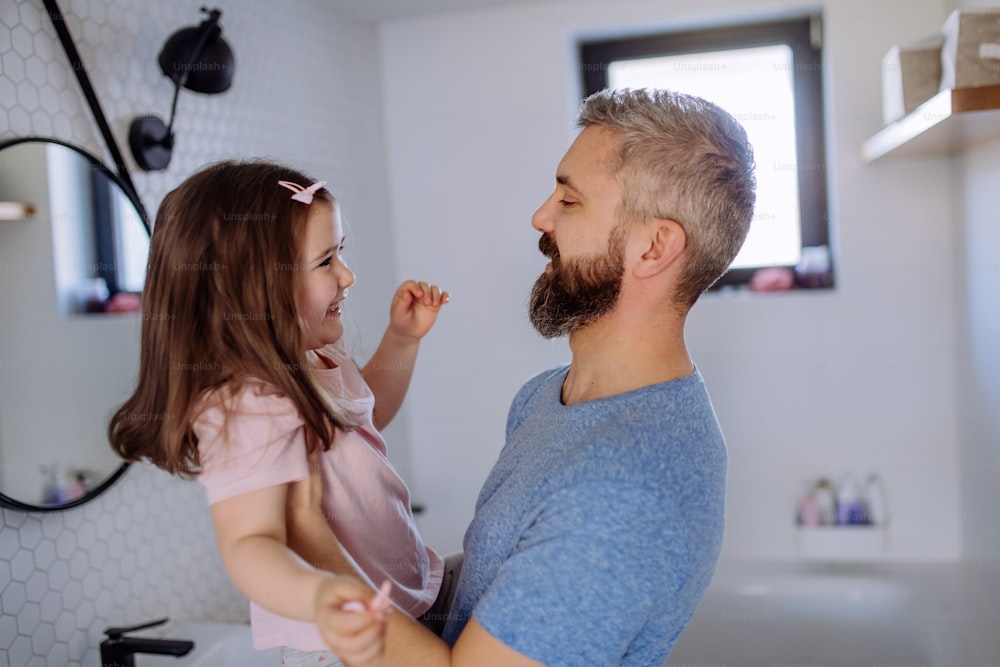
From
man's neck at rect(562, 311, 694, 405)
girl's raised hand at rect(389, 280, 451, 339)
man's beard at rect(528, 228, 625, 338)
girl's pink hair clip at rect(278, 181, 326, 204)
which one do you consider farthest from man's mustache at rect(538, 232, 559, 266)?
girl's pink hair clip at rect(278, 181, 326, 204)

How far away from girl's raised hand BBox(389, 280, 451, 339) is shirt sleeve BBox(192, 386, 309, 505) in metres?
Result: 0.40

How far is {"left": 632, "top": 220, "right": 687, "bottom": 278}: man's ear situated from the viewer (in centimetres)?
117

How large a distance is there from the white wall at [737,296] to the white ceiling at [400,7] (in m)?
0.05

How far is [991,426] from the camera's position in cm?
219

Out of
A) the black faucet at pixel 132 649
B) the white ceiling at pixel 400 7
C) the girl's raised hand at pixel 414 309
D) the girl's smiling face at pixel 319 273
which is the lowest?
the black faucet at pixel 132 649

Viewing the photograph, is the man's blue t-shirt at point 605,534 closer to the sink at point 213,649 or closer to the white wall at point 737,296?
the sink at point 213,649

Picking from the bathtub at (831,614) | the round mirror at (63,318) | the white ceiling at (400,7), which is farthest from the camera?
the white ceiling at (400,7)

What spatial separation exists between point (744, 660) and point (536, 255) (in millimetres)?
1391

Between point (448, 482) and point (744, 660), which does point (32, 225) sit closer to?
point (448, 482)

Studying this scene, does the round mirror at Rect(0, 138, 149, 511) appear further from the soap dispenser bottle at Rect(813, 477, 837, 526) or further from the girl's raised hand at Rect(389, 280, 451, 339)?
the soap dispenser bottle at Rect(813, 477, 837, 526)

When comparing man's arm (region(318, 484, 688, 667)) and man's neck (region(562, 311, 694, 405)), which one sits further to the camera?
man's neck (region(562, 311, 694, 405))

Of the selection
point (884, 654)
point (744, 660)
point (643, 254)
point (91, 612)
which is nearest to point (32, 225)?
point (91, 612)

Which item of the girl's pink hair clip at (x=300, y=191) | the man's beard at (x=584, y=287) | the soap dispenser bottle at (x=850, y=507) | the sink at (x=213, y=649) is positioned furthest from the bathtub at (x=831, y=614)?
the girl's pink hair clip at (x=300, y=191)

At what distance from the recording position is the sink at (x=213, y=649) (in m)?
1.55
